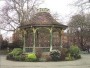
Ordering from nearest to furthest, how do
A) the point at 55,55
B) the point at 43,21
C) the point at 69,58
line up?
the point at 55,55
the point at 69,58
the point at 43,21

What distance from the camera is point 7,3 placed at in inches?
1925

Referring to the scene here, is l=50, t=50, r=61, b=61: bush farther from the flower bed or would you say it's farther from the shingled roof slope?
the shingled roof slope

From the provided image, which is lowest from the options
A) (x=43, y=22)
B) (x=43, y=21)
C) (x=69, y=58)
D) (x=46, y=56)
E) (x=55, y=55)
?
→ (x=69, y=58)

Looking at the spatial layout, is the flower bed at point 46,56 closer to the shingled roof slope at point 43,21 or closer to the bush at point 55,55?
the bush at point 55,55

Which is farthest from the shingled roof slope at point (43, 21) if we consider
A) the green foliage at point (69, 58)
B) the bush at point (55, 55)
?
the green foliage at point (69, 58)

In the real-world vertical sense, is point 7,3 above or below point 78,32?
above

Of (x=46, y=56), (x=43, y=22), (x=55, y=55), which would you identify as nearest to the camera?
(x=55, y=55)

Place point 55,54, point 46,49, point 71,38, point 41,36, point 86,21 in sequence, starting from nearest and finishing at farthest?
point 55,54 → point 46,49 → point 41,36 → point 86,21 → point 71,38

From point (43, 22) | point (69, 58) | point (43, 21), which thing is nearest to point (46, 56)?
point (69, 58)

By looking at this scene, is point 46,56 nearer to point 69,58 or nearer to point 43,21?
point 69,58

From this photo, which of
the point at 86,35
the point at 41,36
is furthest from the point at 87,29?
the point at 41,36

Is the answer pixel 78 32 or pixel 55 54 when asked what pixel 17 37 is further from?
pixel 55 54

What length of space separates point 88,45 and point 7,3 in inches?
945

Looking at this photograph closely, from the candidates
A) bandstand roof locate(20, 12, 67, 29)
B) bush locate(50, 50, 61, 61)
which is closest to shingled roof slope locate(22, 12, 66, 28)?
bandstand roof locate(20, 12, 67, 29)
